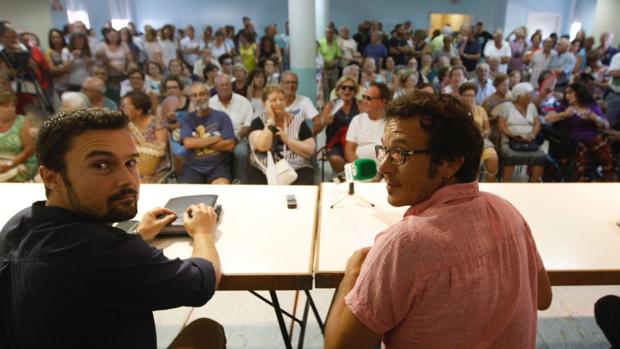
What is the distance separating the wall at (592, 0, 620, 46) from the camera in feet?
28.1

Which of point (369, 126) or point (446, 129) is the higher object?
point (446, 129)

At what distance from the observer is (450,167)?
890mm

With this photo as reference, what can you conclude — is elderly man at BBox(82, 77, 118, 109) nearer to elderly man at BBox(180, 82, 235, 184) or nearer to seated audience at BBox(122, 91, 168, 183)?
seated audience at BBox(122, 91, 168, 183)

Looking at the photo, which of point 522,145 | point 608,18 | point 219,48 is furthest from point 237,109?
point 608,18

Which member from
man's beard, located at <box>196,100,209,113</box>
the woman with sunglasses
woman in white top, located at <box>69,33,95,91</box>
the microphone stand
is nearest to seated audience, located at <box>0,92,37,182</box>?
man's beard, located at <box>196,100,209,113</box>

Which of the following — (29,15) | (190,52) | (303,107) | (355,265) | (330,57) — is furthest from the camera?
(29,15)

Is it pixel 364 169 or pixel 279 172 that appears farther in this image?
pixel 279 172

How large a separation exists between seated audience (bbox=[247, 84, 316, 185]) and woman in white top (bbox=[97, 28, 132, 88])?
11.2 ft

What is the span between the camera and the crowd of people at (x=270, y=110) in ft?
9.59

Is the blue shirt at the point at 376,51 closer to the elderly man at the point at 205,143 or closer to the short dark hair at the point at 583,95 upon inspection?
the short dark hair at the point at 583,95

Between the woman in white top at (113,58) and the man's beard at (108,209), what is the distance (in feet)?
16.5

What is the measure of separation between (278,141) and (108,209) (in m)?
2.06

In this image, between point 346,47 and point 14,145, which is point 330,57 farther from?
point 14,145

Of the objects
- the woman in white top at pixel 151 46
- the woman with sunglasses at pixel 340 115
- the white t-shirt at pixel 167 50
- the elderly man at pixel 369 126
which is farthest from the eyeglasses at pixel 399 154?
the white t-shirt at pixel 167 50
